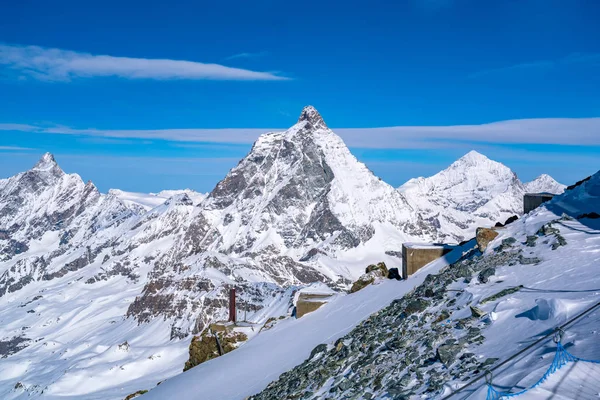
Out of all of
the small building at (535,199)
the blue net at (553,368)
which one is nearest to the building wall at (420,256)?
the small building at (535,199)

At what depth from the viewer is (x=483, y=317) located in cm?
1280

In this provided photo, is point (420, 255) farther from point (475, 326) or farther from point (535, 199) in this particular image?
point (475, 326)

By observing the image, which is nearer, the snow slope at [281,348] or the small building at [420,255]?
the snow slope at [281,348]

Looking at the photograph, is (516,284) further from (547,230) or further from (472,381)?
(472,381)

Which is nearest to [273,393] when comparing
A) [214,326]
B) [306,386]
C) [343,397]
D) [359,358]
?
[306,386]

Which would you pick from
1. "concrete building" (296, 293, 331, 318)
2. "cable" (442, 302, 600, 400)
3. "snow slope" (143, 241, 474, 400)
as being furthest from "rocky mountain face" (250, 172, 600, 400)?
"concrete building" (296, 293, 331, 318)

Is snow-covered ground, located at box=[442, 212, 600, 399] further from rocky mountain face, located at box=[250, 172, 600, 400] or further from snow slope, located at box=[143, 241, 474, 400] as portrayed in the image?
snow slope, located at box=[143, 241, 474, 400]

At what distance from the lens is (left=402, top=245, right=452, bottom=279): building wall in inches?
1123

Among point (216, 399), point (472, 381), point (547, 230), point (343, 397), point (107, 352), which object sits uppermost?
point (547, 230)

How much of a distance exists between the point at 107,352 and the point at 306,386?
160 meters

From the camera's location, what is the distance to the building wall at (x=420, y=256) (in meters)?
28.5

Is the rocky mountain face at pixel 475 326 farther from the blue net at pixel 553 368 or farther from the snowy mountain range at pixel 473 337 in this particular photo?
the blue net at pixel 553 368

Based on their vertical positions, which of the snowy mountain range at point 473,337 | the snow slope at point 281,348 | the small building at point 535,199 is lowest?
the snow slope at point 281,348

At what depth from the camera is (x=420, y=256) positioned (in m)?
28.7
